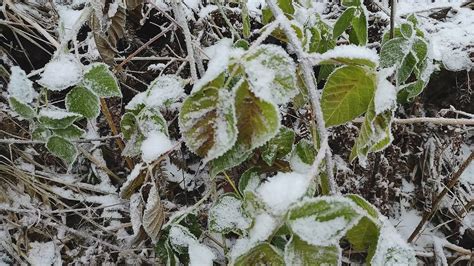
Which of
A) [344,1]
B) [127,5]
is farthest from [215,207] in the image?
[344,1]

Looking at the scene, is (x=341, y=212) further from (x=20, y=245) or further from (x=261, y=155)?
(x=20, y=245)

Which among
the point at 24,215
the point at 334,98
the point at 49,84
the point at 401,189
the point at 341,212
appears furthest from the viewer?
the point at 401,189

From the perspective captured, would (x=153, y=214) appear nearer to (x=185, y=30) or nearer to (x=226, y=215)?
(x=226, y=215)

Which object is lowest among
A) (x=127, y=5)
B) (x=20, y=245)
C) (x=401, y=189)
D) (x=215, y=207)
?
(x=401, y=189)

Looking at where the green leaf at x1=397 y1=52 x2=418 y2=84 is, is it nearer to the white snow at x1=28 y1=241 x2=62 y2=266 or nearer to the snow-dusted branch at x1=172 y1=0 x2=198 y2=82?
the snow-dusted branch at x1=172 y1=0 x2=198 y2=82

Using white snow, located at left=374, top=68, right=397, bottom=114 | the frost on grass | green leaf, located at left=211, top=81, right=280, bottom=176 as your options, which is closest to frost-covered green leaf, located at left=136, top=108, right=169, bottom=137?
the frost on grass

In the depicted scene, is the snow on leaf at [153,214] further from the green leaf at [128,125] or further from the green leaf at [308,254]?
the green leaf at [308,254]
